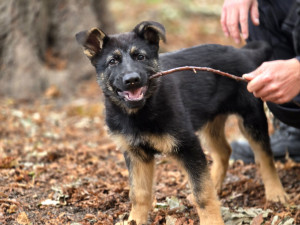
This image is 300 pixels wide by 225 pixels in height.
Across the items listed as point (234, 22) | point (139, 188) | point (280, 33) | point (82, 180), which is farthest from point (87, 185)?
point (280, 33)

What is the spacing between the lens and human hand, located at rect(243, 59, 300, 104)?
133 inches

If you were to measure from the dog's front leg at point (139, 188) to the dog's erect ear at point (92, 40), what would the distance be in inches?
41.7

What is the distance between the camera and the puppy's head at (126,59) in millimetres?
4059

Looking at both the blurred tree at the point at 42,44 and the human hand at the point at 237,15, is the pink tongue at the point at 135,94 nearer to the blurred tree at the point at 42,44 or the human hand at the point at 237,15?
the human hand at the point at 237,15

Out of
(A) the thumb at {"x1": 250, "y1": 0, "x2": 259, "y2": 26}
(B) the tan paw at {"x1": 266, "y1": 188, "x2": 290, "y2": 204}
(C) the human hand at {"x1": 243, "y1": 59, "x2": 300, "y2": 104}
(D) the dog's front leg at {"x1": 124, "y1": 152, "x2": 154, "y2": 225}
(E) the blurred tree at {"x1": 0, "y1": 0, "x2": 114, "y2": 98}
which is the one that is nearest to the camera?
(C) the human hand at {"x1": 243, "y1": 59, "x2": 300, "y2": 104}

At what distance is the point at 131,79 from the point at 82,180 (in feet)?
6.30

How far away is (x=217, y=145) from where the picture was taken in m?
5.66

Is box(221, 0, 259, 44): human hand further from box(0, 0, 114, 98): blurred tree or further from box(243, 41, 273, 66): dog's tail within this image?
box(0, 0, 114, 98): blurred tree

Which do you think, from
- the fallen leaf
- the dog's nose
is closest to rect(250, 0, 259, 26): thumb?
the dog's nose

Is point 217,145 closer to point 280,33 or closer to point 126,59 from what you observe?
point 280,33

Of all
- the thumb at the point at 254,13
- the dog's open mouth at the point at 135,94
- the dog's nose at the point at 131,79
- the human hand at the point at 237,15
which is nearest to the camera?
the dog's nose at the point at 131,79

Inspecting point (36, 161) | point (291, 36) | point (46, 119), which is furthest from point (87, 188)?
point (46, 119)

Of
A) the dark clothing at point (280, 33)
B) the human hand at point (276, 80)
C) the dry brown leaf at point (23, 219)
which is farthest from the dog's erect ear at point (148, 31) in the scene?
the dry brown leaf at point (23, 219)

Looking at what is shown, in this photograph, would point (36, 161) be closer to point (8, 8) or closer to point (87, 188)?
point (87, 188)
